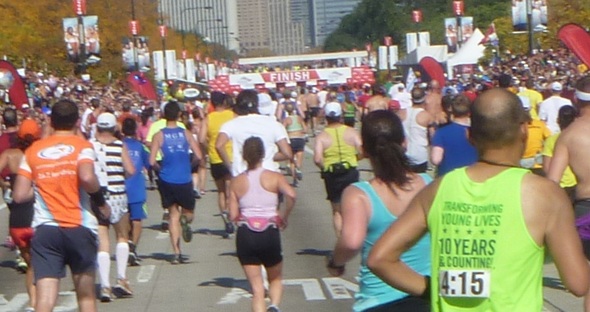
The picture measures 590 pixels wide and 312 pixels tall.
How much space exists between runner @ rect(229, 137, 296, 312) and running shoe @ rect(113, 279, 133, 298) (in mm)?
2408

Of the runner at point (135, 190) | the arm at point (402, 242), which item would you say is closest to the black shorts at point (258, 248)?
the runner at point (135, 190)

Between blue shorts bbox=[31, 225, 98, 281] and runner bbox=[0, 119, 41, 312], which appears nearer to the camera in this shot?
blue shorts bbox=[31, 225, 98, 281]

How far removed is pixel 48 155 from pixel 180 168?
4903mm

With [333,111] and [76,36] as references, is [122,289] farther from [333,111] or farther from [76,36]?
[76,36]

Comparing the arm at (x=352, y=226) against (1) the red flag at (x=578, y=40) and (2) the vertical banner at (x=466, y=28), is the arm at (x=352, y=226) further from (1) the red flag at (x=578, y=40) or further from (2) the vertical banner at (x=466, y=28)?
(2) the vertical banner at (x=466, y=28)

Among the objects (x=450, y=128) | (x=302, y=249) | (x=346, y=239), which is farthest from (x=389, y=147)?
(x=302, y=249)

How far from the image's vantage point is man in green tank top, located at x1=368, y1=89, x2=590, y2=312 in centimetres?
378

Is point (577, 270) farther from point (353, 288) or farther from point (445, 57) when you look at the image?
point (445, 57)

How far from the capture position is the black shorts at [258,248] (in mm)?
9234

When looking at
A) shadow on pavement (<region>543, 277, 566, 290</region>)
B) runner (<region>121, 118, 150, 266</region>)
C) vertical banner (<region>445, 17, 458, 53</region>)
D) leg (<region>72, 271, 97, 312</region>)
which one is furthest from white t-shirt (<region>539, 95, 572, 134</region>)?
vertical banner (<region>445, 17, 458, 53</region>)

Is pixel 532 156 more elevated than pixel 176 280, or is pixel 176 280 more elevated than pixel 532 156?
pixel 532 156

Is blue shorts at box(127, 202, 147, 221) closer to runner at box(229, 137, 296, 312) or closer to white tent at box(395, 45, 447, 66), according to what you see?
runner at box(229, 137, 296, 312)

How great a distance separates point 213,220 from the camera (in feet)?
60.4

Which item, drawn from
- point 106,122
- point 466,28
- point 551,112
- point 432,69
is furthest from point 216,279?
point 466,28
